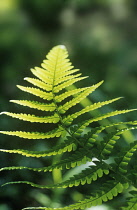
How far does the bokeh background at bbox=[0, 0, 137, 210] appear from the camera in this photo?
5.29 feet

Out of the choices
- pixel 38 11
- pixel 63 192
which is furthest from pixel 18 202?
pixel 38 11

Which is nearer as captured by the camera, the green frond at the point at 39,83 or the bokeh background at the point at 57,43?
the green frond at the point at 39,83

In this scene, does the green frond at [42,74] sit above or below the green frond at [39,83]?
above

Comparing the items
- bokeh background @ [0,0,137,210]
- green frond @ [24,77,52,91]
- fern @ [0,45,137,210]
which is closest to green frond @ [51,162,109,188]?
fern @ [0,45,137,210]

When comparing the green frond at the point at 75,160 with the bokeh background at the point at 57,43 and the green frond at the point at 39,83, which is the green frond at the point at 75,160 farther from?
the bokeh background at the point at 57,43

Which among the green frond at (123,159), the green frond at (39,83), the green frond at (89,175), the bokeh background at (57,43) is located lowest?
the green frond at (89,175)

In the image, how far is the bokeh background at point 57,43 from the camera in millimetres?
1612

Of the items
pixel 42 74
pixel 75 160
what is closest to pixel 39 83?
pixel 42 74

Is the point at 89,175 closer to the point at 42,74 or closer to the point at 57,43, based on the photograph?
the point at 42,74

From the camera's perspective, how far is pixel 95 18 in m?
3.84

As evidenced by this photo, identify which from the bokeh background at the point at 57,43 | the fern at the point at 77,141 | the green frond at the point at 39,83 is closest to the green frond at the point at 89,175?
the fern at the point at 77,141

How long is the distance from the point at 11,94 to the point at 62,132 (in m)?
1.90

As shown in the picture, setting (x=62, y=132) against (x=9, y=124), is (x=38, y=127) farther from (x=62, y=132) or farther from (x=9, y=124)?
(x=62, y=132)

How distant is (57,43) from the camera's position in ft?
10.4
